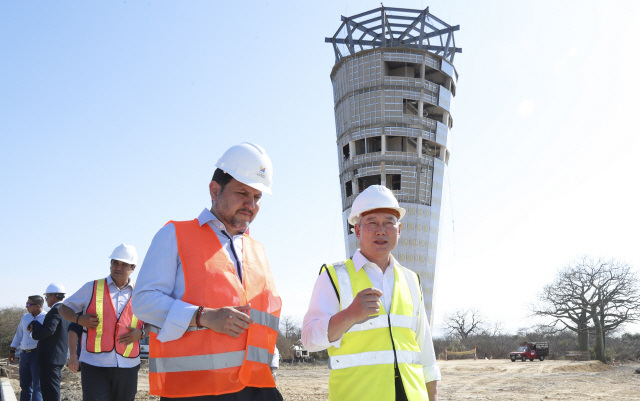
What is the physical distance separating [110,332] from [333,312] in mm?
3271

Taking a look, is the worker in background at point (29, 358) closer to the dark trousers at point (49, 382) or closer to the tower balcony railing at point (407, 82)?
the dark trousers at point (49, 382)

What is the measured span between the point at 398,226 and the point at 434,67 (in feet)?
70.2

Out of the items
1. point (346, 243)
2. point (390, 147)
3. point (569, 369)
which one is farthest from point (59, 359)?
Result: point (569, 369)

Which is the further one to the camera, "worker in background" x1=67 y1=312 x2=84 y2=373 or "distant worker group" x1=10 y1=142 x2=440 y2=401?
"worker in background" x1=67 y1=312 x2=84 y2=373

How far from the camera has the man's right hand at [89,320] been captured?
532cm

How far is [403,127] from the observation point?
22328 millimetres

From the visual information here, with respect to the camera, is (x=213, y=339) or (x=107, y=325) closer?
(x=213, y=339)

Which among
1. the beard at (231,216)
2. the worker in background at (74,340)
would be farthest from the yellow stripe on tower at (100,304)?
the beard at (231,216)

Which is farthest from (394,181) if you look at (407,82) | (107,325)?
(107,325)

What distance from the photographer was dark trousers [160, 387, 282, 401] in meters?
2.50

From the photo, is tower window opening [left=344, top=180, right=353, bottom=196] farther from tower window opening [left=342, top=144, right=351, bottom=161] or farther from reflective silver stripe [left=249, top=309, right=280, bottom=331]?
reflective silver stripe [left=249, top=309, right=280, bottom=331]

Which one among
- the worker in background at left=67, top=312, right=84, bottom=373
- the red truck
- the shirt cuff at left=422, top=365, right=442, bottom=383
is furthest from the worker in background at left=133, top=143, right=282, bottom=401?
the red truck

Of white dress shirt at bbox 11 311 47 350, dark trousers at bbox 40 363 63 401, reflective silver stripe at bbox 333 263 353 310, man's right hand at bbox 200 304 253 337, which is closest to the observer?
man's right hand at bbox 200 304 253 337

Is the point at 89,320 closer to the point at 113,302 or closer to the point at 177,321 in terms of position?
the point at 113,302
